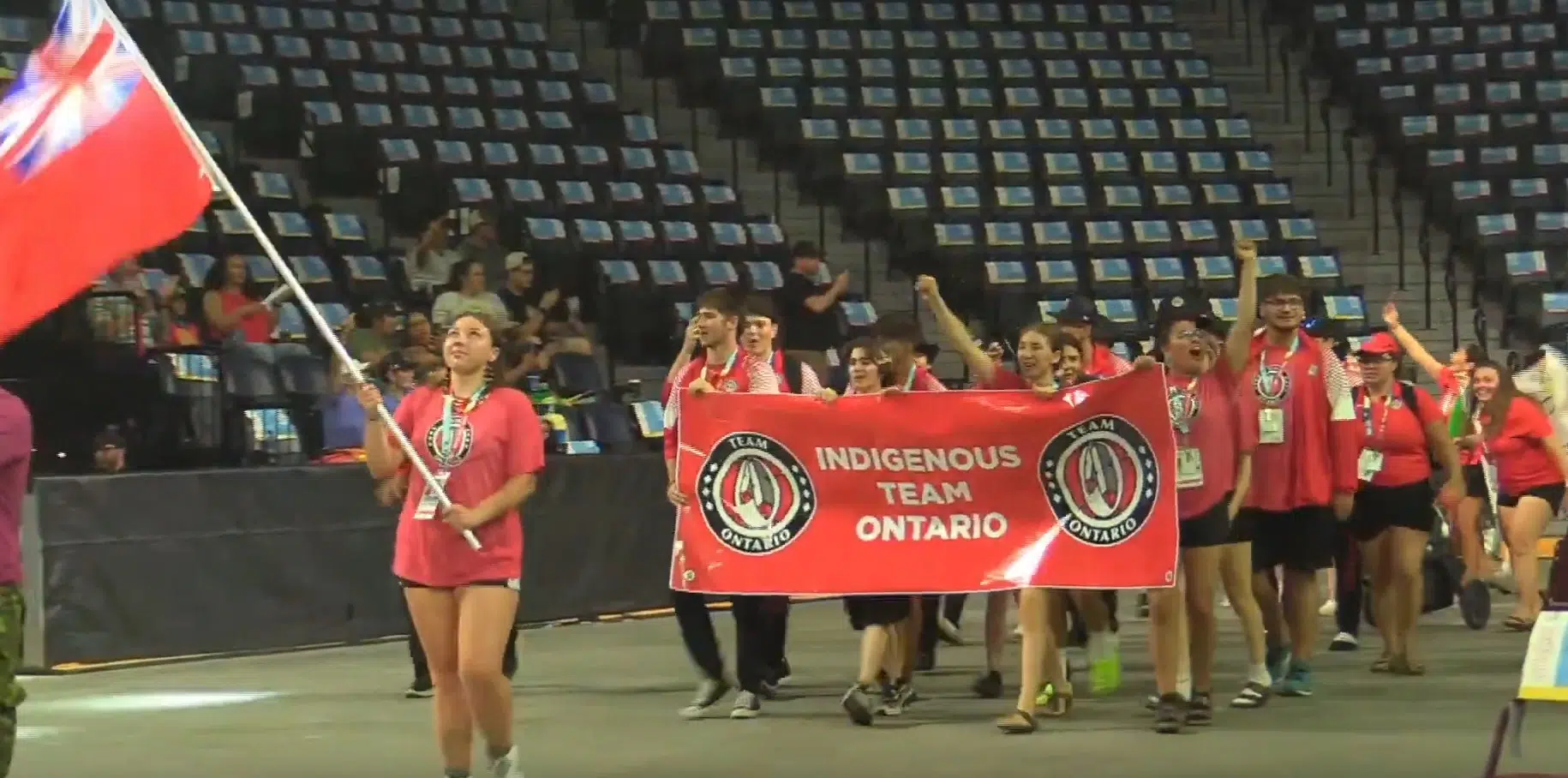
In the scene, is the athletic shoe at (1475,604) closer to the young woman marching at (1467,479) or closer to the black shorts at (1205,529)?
the young woman marching at (1467,479)

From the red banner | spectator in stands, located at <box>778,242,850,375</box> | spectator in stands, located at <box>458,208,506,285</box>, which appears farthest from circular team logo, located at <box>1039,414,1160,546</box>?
spectator in stands, located at <box>458,208,506,285</box>

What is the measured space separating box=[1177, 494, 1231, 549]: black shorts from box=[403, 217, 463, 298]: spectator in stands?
9.30 meters

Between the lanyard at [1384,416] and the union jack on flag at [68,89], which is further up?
the union jack on flag at [68,89]

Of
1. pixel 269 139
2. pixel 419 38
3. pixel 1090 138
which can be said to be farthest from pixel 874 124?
pixel 269 139

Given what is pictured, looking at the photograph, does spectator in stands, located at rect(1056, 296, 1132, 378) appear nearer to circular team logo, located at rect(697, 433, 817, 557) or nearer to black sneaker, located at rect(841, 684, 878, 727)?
circular team logo, located at rect(697, 433, 817, 557)

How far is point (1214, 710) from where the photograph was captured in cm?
1109

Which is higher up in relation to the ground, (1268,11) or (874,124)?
(1268,11)

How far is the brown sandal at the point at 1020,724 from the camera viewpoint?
33.7 feet

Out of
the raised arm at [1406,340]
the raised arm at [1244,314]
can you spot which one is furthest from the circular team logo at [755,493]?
the raised arm at [1406,340]

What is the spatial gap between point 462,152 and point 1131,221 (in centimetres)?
656

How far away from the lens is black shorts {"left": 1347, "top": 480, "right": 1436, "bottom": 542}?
12602 millimetres

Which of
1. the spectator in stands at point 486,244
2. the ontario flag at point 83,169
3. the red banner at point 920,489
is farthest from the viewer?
the spectator in stands at point 486,244

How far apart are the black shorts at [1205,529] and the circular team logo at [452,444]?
3.53 metres

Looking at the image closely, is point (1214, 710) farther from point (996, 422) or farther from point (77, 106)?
point (77, 106)
